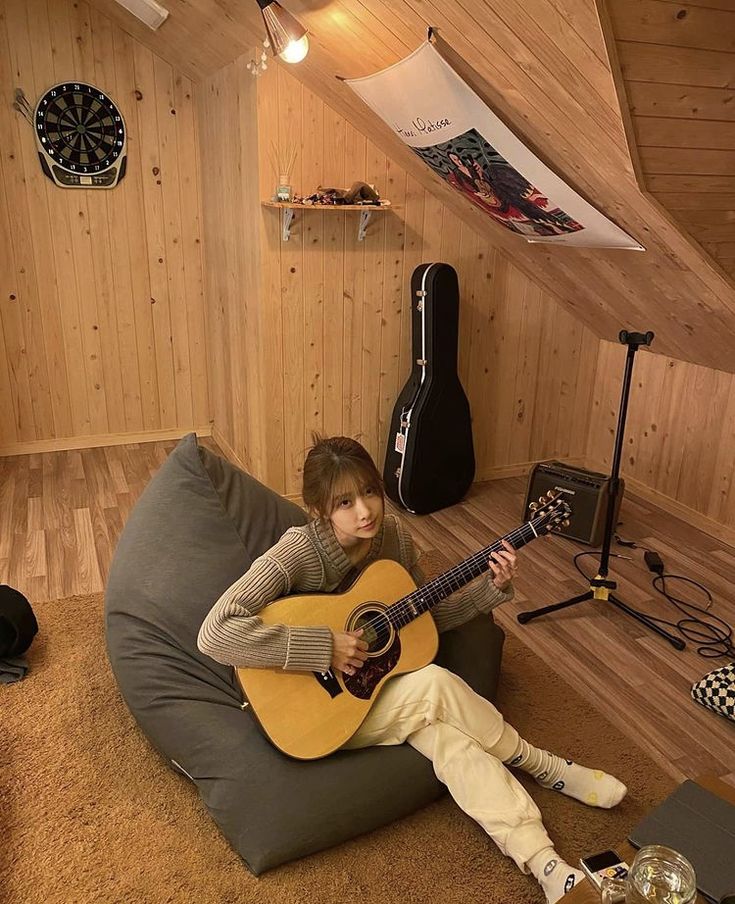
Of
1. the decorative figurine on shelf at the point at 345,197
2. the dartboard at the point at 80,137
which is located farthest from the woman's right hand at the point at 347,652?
the dartboard at the point at 80,137

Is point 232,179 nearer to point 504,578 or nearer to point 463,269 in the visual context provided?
point 463,269

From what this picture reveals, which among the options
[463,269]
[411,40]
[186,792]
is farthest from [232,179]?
[186,792]

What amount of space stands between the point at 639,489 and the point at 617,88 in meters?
2.54

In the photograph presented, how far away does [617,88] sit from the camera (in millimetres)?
1711

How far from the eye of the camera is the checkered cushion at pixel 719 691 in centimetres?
223

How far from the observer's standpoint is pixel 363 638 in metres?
1.83

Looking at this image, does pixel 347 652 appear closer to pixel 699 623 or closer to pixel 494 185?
pixel 699 623

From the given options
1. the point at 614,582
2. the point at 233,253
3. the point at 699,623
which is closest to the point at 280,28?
the point at 233,253

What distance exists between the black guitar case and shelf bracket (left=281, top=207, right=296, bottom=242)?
62 cm

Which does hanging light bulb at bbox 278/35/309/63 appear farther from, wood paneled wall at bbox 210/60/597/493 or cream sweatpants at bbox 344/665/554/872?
cream sweatpants at bbox 344/665/554/872

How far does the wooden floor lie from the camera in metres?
2.26

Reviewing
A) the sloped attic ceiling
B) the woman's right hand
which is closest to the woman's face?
the woman's right hand

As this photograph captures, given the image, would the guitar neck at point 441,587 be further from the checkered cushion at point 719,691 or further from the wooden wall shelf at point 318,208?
the wooden wall shelf at point 318,208

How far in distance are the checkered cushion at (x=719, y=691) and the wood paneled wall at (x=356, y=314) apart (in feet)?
6.14
